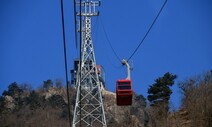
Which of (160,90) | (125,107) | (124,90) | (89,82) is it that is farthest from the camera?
(125,107)

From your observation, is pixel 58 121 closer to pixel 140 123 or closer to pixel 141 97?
pixel 140 123

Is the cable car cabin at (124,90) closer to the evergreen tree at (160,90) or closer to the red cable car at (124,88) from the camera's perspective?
the red cable car at (124,88)

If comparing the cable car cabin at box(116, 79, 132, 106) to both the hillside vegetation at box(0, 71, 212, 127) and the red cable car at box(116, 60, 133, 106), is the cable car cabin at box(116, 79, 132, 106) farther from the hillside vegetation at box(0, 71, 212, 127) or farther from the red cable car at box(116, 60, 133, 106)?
the hillside vegetation at box(0, 71, 212, 127)

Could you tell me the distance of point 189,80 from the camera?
129 feet

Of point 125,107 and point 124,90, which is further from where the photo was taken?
point 125,107

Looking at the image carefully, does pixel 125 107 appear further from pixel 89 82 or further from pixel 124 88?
pixel 124 88

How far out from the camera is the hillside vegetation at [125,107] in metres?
31.7

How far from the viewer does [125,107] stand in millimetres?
66312

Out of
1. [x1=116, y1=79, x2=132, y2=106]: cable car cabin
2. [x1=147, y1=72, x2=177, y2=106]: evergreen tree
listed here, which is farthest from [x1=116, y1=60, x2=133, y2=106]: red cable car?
[x1=147, y1=72, x2=177, y2=106]: evergreen tree

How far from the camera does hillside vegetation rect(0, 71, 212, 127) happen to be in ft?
104

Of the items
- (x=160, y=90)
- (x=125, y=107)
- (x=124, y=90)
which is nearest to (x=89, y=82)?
(x=124, y=90)

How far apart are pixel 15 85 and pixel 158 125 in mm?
50179

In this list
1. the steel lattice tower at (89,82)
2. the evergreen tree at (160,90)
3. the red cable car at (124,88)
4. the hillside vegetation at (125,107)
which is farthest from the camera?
the evergreen tree at (160,90)

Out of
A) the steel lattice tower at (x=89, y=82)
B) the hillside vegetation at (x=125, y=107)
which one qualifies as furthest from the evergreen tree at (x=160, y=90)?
the steel lattice tower at (x=89, y=82)
